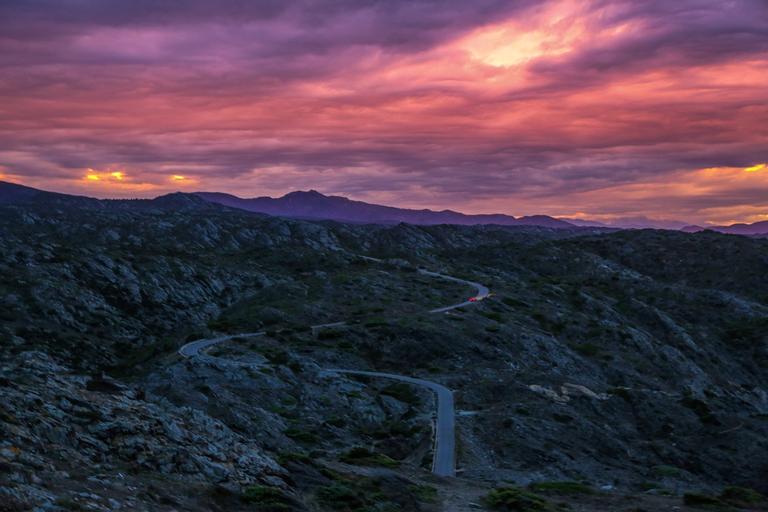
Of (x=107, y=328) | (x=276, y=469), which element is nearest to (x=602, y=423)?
(x=276, y=469)

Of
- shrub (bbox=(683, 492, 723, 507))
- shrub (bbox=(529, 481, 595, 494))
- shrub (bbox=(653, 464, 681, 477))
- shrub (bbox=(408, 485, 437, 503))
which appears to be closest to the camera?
shrub (bbox=(408, 485, 437, 503))

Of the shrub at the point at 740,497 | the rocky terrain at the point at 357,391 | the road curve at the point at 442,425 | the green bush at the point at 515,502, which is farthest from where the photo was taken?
the road curve at the point at 442,425

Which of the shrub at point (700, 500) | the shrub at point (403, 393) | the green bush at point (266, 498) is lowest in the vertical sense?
the shrub at point (403, 393)

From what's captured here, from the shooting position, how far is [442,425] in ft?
160

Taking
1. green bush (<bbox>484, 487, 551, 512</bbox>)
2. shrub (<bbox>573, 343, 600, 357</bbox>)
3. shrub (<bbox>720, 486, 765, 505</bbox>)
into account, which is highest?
green bush (<bbox>484, 487, 551, 512</bbox>)

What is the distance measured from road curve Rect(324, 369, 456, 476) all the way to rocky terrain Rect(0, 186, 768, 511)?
863 millimetres

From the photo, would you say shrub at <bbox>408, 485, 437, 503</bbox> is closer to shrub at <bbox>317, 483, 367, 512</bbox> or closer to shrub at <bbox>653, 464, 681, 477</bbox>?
shrub at <bbox>317, 483, 367, 512</bbox>

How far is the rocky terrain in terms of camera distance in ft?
72.6

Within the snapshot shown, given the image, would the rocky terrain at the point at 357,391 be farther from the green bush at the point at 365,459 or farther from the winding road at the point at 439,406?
the winding road at the point at 439,406

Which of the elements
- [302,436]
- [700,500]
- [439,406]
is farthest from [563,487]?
[439,406]

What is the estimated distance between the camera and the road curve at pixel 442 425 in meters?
40.1

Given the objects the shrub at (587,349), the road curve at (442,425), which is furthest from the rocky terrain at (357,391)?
the shrub at (587,349)

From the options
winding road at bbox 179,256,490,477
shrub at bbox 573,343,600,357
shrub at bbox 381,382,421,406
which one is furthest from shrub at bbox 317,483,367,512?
shrub at bbox 573,343,600,357

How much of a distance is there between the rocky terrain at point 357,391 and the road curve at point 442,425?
0.86 m
